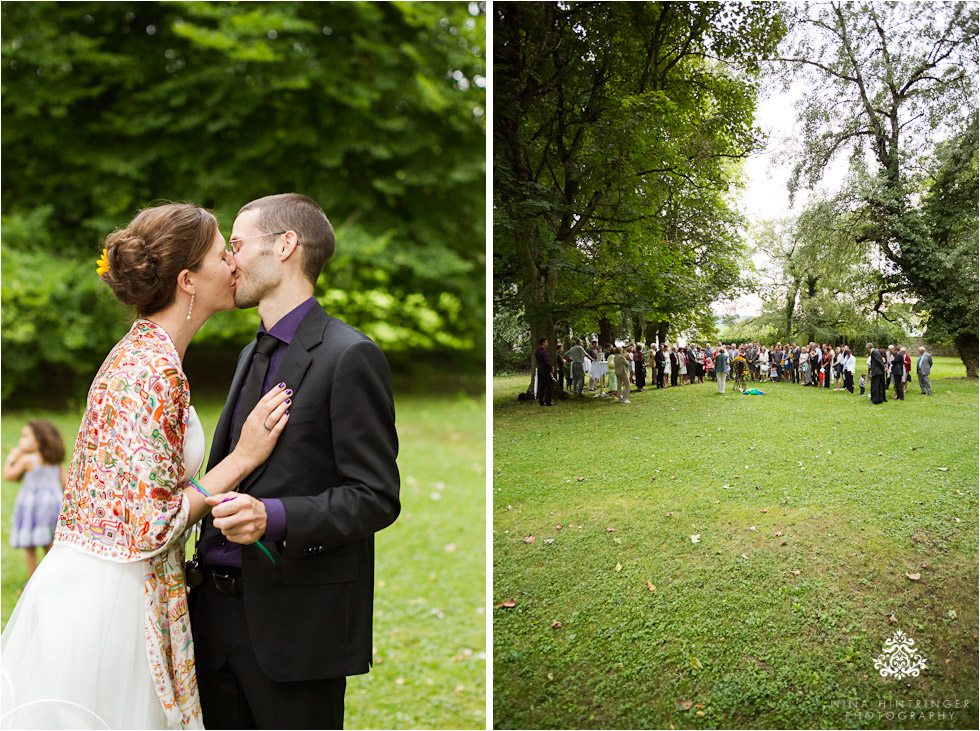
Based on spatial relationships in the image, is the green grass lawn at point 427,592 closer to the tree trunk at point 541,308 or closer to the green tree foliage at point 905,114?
the tree trunk at point 541,308

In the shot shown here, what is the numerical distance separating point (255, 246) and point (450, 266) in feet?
23.9

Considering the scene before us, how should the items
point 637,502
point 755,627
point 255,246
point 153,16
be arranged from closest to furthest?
point 255,246 → point 755,627 → point 637,502 → point 153,16

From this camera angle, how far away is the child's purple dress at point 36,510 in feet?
13.3

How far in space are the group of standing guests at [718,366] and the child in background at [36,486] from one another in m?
3.23

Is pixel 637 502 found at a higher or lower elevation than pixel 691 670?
higher

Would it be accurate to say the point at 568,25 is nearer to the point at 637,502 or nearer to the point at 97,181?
the point at 637,502

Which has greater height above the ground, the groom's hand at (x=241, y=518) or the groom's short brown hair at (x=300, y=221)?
the groom's short brown hair at (x=300, y=221)

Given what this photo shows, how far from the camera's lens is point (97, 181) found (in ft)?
29.2

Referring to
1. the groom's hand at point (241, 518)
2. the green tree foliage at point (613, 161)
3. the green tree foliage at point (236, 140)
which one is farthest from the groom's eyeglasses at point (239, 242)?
the green tree foliage at point (236, 140)

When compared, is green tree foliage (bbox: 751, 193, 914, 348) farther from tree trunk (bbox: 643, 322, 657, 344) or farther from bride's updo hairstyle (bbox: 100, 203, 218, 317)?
bride's updo hairstyle (bbox: 100, 203, 218, 317)

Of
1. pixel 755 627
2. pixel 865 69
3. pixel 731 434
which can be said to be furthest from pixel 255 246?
pixel 865 69

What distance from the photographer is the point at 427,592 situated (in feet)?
15.6

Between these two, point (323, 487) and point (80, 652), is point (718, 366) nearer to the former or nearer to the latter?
point (323, 487)

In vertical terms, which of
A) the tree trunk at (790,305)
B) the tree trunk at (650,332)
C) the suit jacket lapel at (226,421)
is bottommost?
the suit jacket lapel at (226,421)
